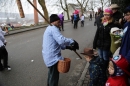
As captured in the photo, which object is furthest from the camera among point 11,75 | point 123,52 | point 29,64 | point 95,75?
point 29,64

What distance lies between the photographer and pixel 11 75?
4902 millimetres

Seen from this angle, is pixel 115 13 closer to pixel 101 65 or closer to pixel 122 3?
pixel 122 3

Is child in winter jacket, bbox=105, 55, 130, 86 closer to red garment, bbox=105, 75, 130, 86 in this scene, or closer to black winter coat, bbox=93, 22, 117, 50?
red garment, bbox=105, 75, 130, 86

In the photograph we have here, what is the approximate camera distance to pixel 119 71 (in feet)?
7.45

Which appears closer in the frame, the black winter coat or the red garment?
the red garment

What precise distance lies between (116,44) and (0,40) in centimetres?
365

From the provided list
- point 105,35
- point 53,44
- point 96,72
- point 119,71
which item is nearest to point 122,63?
point 119,71

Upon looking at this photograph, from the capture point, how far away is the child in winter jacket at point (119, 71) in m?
2.24

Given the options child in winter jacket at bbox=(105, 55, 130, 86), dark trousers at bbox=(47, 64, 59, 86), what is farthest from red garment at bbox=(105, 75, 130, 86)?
dark trousers at bbox=(47, 64, 59, 86)

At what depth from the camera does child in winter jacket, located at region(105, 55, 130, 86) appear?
7.34ft

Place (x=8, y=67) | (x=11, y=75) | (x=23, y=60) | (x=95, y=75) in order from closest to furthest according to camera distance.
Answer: (x=95, y=75) → (x=11, y=75) → (x=8, y=67) → (x=23, y=60)

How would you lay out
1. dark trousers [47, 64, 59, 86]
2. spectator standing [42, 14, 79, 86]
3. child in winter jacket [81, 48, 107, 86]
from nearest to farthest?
1. child in winter jacket [81, 48, 107, 86]
2. spectator standing [42, 14, 79, 86]
3. dark trousers [47, 64, 59, 86]

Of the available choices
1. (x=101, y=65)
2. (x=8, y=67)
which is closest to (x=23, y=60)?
(x=8, y=67)

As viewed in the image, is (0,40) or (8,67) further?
(8,67)
